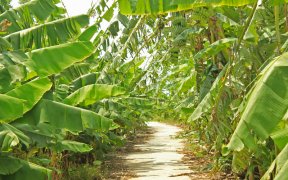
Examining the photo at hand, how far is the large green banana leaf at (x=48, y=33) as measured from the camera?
6699mm

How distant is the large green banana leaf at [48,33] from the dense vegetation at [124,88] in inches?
0.6

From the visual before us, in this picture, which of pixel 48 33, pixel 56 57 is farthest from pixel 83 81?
pixel 56 57

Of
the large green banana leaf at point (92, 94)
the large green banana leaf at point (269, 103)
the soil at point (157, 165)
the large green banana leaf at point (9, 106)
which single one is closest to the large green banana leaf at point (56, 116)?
the large green banana leaf at point (9, 106)

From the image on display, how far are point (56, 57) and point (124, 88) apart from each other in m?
2.04

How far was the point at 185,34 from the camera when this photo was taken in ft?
30.4

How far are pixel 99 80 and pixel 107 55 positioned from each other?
66 cm

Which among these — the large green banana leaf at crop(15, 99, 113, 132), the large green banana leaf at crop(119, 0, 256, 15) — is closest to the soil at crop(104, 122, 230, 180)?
the large green banana leaf at crop(15, 99, 113, 132)

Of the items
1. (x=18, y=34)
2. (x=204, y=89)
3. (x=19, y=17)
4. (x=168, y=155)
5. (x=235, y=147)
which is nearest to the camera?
(x=235, y=147)

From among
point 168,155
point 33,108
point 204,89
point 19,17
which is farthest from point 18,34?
point 168,155

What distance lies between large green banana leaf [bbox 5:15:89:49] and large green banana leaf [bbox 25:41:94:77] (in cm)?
80

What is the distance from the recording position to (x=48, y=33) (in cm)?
695

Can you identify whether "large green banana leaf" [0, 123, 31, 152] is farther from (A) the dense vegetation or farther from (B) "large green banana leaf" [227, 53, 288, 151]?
(B) "large green banana leaf" [227, 53, 288, 151]

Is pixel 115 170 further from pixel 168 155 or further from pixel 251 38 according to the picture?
pixel 251 38

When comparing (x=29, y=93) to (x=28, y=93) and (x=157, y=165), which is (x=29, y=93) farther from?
(x=157, y=165)
